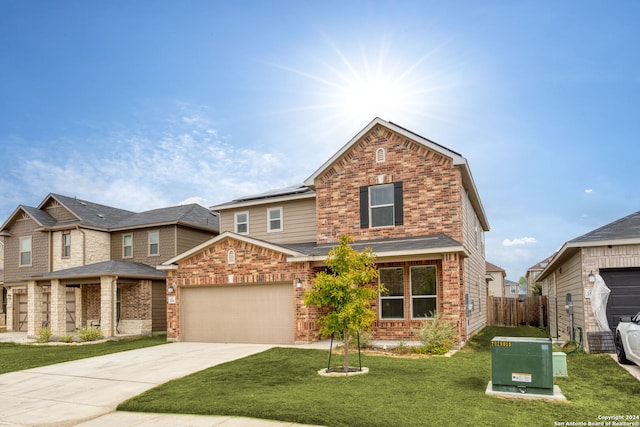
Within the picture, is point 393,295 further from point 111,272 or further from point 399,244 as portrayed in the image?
point 111,272

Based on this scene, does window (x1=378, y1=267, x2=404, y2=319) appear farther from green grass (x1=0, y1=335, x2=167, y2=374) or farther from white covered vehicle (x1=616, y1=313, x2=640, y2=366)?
green grass (x1=0, y1=335, x2=167, y2=374)

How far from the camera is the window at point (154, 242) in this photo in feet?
83.7

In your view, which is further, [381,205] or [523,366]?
[381,205]

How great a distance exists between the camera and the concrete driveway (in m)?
8.85

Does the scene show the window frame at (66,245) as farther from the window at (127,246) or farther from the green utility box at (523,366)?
the green utility box at (523,366)

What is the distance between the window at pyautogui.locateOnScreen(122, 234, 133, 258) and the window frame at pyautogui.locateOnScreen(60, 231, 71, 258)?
2.89 m

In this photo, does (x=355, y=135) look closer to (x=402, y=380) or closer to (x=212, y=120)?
(x=212, y=120)

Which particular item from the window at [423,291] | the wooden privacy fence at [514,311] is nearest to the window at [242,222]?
the window at [423,291]

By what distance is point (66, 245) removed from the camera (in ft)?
87.8

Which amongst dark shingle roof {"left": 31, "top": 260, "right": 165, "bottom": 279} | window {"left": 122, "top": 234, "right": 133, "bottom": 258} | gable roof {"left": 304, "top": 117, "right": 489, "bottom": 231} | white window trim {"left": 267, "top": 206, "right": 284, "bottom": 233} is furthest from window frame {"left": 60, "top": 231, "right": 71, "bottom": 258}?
gable roof {"left": 304, "top": 117, "right": 489, "bottom": 231}

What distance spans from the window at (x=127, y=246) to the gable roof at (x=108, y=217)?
57 cm

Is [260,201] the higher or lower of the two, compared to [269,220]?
higher

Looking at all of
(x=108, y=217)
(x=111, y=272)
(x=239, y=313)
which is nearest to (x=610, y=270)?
(x=239, y=313)

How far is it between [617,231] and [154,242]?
20953 millimetres
